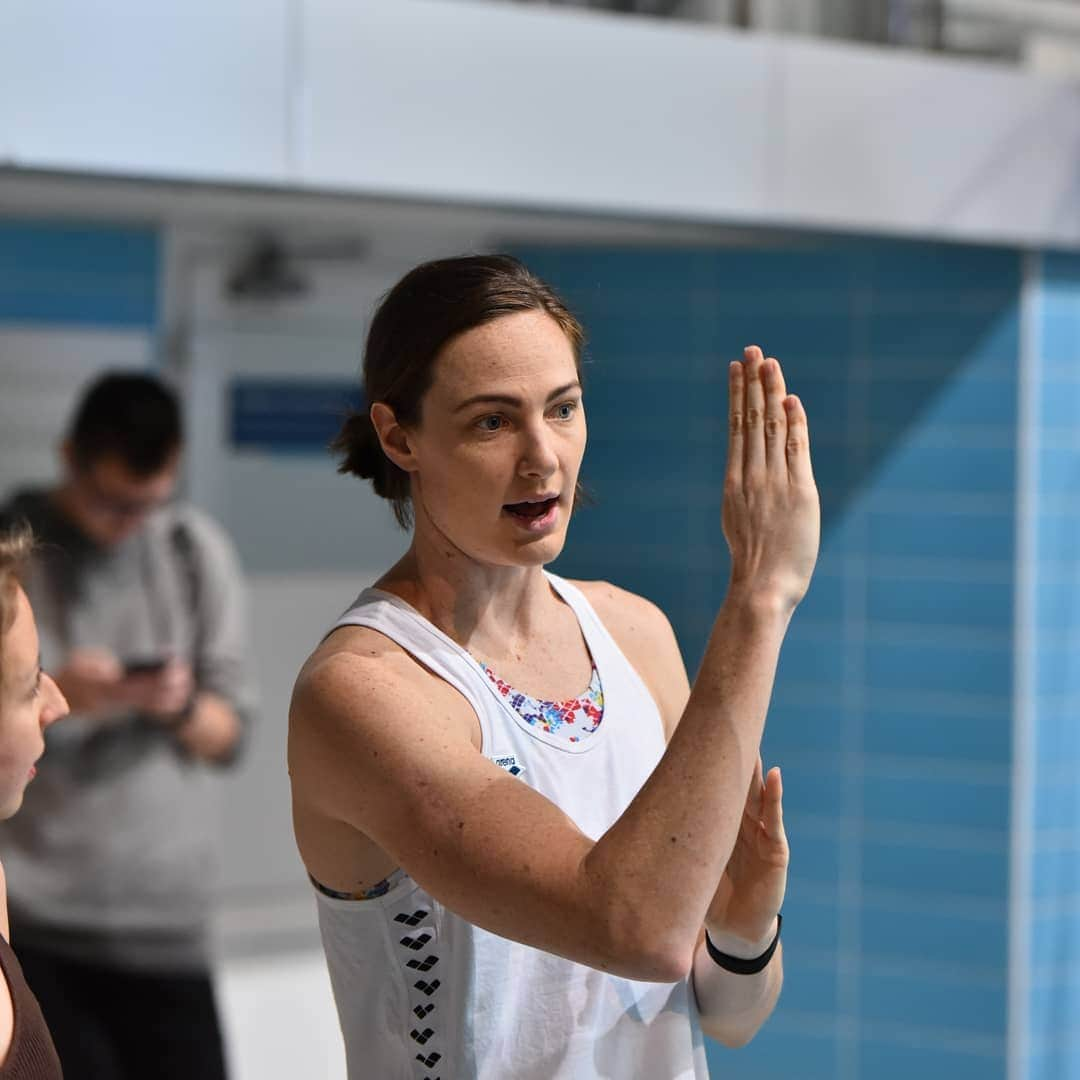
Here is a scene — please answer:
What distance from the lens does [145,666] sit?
3.60 m

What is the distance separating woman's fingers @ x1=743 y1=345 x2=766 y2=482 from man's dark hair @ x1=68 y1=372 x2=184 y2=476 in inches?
92.0

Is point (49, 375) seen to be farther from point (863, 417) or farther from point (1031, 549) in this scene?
point (1031, 549)

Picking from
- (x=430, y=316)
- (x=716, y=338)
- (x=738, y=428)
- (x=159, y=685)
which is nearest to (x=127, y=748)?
(x=159, y=685)

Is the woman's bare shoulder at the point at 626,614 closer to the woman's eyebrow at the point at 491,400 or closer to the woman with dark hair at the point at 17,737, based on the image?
the woman's eyebrow at the point at 491,400

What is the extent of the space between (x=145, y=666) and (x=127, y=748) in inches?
10.5

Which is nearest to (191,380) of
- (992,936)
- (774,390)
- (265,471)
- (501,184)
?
(265,471)

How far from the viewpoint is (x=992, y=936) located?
13.9 ft

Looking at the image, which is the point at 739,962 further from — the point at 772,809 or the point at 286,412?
the point at 286,412

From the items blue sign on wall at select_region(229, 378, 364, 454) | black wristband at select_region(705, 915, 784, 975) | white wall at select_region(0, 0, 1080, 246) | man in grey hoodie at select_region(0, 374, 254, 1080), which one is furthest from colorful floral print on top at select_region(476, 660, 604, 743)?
blue sign on wall at select_region(229, 378, 364, 454)

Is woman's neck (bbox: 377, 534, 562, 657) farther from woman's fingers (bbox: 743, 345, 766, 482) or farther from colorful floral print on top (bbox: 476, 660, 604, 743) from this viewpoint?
woman's fingers (bbox: 743, 345, 766, 482)

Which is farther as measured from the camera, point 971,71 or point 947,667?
point 947,667

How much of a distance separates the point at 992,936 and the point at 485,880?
3208 millimetres

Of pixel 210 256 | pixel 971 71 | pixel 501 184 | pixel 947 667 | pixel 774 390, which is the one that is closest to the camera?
pixel 774 390

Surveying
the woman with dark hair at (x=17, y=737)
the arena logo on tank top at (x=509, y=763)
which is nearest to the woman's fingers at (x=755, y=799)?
the arena logo on tank top at (x=509, y=763)
